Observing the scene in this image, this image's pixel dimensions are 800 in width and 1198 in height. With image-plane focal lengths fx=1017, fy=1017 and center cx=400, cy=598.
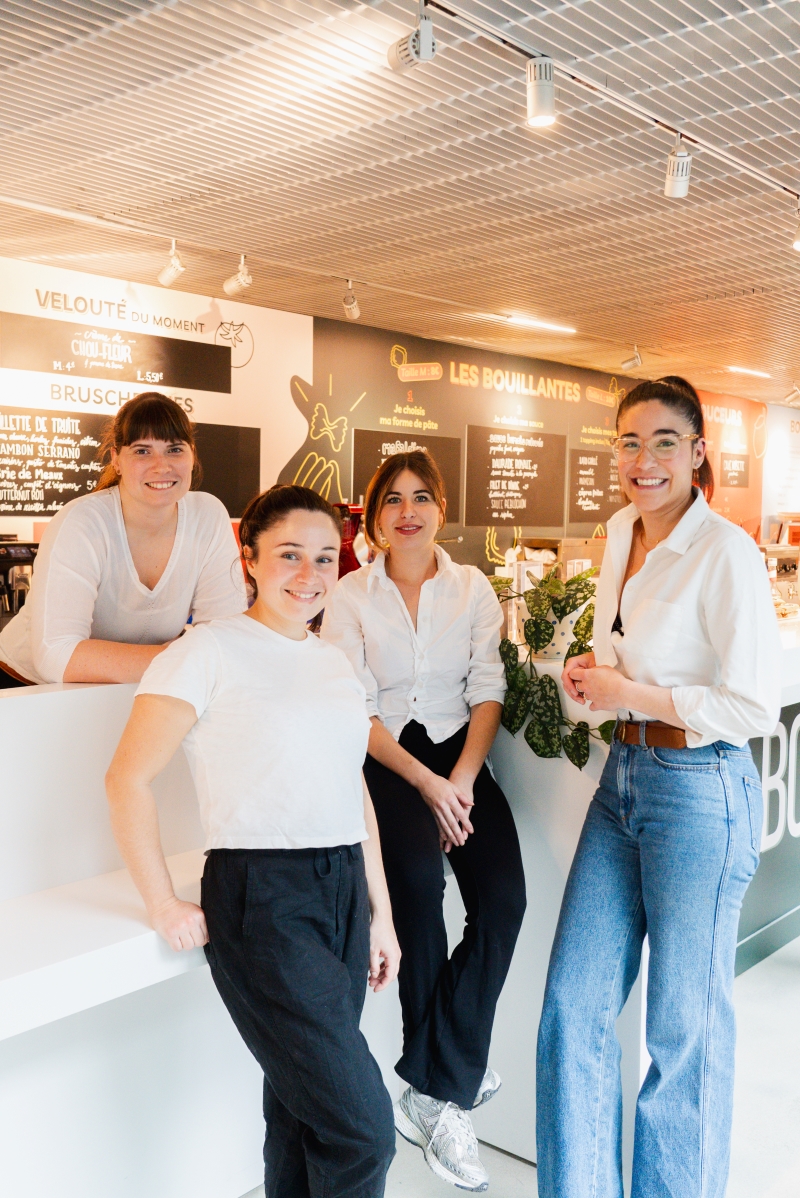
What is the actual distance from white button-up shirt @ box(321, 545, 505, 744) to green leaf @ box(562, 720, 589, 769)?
0.20m

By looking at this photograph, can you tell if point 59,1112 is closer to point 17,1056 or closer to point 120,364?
point 17,1056

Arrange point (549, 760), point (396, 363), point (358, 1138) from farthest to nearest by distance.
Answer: point (396, 363)
point (549, 760)
point (358, 1138)

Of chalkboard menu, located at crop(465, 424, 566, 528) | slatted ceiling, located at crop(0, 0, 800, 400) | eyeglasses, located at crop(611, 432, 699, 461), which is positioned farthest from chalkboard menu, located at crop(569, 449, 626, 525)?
eyeglasses, located at crop(611, 432, 699, 461)

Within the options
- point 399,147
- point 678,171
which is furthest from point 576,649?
point 399,147

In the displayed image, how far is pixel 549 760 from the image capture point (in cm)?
261

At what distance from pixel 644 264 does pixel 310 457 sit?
2.51 metres

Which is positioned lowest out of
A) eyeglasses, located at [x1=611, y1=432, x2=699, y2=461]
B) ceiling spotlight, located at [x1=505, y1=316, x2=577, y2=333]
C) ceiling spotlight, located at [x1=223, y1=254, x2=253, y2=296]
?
eyeglasses, located at [x1=611, y1=432, x2=699, y2=461]

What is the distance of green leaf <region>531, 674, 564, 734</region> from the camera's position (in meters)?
2.56

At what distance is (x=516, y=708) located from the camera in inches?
103

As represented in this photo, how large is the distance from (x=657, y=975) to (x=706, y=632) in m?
0.65

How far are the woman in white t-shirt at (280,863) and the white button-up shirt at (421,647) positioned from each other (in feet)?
1.94

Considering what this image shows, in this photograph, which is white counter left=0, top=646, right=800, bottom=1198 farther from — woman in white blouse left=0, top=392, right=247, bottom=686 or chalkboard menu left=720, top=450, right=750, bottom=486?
chalkboard menu left=720, top=450, right=750, bottom=486

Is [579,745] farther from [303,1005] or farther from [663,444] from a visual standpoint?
[303,1005]

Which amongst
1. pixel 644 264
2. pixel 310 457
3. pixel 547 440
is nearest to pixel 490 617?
pixel 644 264
